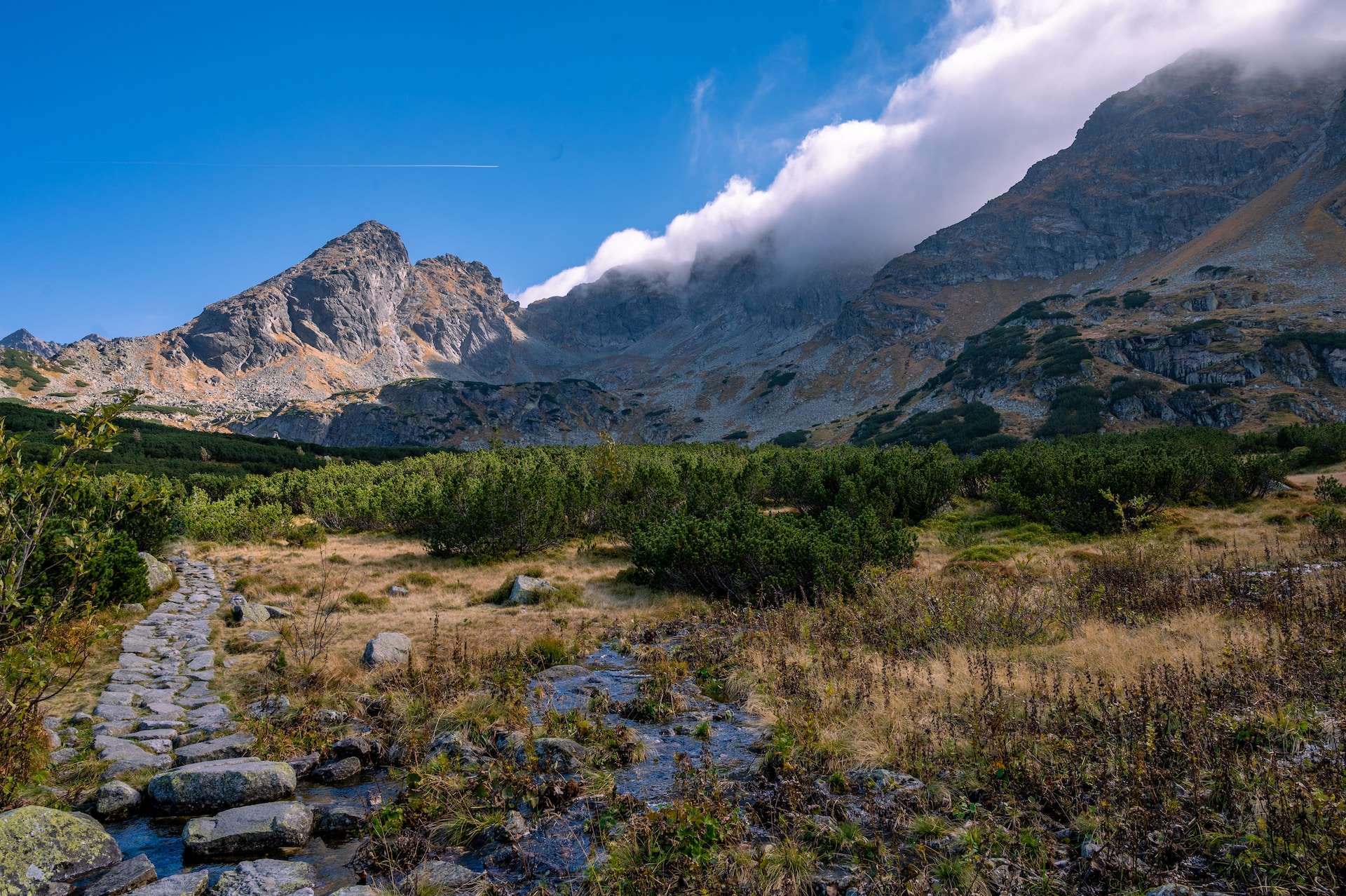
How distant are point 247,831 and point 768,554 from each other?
40.7 ft

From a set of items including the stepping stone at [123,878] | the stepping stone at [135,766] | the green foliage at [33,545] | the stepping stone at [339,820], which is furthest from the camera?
the stepping stone at [135,766]

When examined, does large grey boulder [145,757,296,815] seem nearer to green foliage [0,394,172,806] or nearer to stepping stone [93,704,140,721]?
green foliage [0,394,172,806]

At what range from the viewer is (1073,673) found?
26.5 ft

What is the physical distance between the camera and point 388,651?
37.1ft

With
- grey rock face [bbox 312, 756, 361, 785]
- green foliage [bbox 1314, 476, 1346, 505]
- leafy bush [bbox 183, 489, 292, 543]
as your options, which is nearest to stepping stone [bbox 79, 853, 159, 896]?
grey rock face [bbox 312, 756, 361, 785]

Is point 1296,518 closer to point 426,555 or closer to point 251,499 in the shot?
point 426,555

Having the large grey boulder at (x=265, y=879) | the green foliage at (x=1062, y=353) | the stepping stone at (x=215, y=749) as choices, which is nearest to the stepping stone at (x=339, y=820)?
the large grey boulder at (x=265, y=879)

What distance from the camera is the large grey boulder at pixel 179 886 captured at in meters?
4.54

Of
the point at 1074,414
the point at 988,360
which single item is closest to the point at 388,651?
the point at 1074,414

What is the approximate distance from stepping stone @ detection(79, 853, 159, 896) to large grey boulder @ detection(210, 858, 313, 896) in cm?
60

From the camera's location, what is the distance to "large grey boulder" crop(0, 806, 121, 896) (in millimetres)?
4551

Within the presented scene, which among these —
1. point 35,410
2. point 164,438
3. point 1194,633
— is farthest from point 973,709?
point 35,410

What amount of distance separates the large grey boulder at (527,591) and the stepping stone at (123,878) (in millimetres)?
12341

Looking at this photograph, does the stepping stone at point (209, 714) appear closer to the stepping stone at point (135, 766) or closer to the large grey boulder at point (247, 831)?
the stepping stone at point (135, 766)
